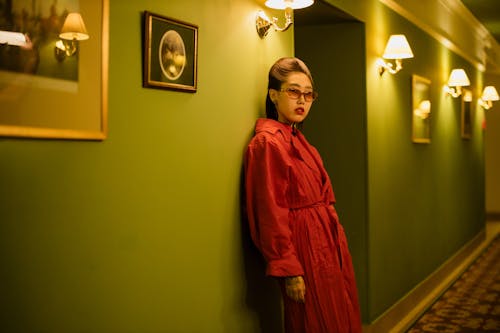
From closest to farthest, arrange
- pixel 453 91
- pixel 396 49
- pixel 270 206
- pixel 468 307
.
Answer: pixel 270 206, pixel 396 49, pixel 468 307, pixel 453 91

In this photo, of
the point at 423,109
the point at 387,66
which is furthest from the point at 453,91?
the point at 387,66

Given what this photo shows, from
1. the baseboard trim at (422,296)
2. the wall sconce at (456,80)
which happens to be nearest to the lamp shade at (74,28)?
the baseboard trim at (422,296)

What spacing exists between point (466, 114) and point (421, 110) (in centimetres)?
200

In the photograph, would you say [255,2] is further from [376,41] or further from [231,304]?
[376,41]

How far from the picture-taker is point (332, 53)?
3449mm

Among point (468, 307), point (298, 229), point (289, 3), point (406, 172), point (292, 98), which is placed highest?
point (289, 3)

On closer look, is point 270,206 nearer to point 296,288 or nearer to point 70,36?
point 296,288

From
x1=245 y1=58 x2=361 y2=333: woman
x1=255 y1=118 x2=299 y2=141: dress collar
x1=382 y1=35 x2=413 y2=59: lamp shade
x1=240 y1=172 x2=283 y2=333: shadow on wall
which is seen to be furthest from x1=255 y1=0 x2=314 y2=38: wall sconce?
x1=382 y1=35 x2=413 y2=59: lamp shade

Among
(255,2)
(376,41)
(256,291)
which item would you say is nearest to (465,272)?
(376,41)

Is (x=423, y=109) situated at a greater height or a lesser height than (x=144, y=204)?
greater

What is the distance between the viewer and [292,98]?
2.24 m

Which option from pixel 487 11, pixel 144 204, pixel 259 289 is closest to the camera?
pixel 144 204

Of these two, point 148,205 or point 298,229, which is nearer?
point 148,205

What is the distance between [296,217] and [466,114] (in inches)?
180
